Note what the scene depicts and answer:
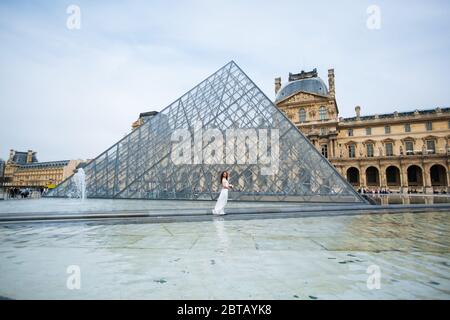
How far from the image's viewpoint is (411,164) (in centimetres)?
3409

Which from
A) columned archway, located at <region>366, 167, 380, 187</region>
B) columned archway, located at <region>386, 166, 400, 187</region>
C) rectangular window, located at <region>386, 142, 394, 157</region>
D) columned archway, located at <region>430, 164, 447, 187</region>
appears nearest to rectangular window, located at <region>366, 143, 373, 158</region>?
rectangular window, located at <region>386, 142, 394, 157</region>

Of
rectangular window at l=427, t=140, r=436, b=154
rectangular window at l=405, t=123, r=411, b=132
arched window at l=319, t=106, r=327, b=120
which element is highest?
arched window at l=319, t=106, r=327, b=120

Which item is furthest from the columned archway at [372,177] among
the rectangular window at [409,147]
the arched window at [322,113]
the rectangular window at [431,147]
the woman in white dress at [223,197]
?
the woman in white dress at [223,197]

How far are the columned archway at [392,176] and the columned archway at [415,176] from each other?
5.04 feet

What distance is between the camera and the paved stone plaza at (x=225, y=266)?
1.70 meters

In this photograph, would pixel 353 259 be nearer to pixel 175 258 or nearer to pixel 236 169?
pixel 175 258

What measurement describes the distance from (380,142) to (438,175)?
842 cm

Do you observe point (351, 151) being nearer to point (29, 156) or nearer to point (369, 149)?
point (369, 149)

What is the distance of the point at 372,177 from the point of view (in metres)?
38.9

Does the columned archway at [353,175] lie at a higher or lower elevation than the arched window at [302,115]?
lower

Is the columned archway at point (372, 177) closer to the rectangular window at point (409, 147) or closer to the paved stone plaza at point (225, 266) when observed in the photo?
the rectangular window at point (409, 147)

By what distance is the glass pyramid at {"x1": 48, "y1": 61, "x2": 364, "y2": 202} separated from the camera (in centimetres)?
1245

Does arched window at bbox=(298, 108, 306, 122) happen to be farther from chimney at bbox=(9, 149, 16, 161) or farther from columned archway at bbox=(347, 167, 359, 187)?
chimney at bbox=(9, 149, 16, 161)

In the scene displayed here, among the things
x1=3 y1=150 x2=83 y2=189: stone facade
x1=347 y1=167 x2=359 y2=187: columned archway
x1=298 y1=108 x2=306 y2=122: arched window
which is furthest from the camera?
x1=3 y1=150 x2=83 y2=189: stone facade
